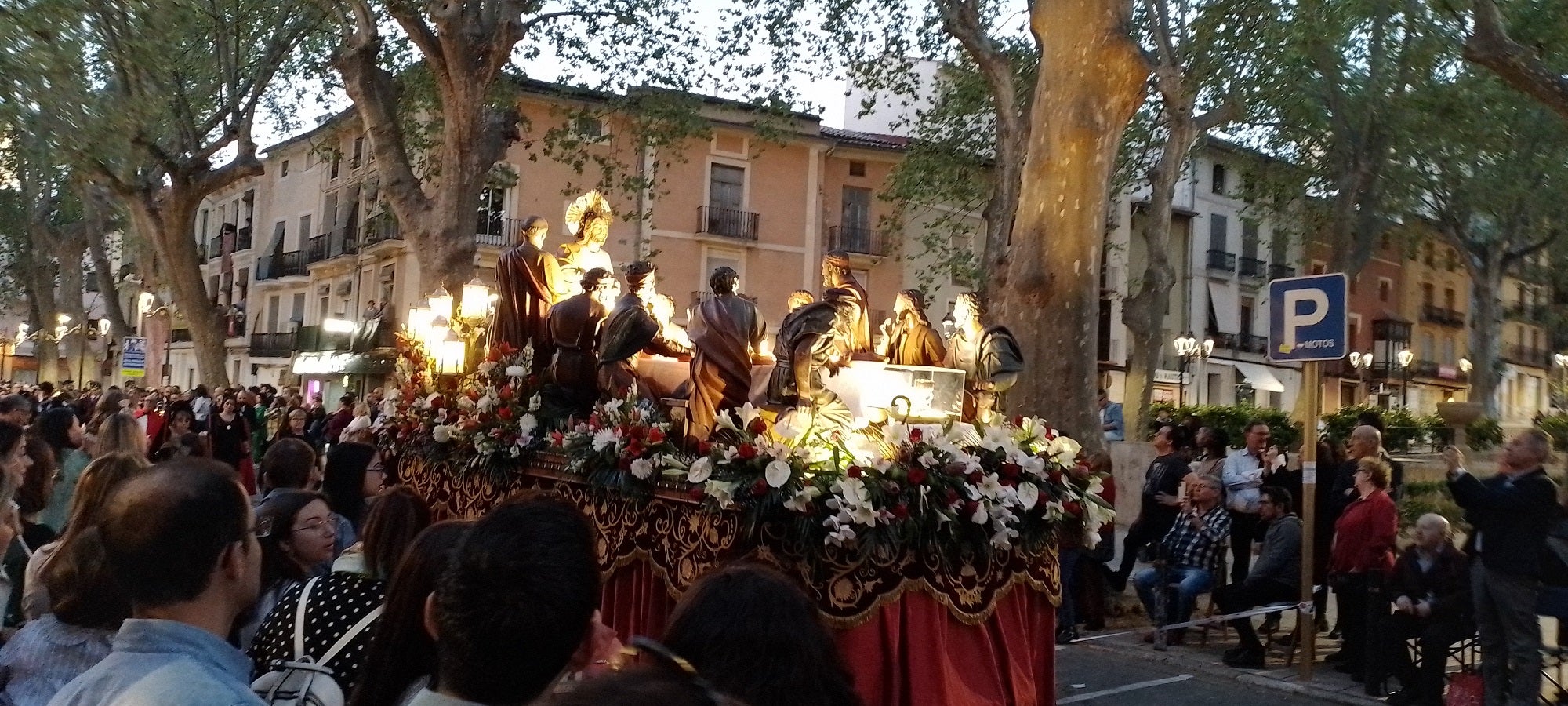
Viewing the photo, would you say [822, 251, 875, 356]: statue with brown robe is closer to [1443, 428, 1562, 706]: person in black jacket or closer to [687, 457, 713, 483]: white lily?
[687, 457, 713, 483]: white lily

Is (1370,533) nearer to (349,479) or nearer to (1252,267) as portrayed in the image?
(349,479)

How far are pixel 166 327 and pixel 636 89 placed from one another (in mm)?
14226

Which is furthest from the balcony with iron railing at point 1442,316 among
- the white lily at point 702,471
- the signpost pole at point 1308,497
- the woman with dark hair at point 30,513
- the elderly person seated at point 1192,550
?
the woman with dark hair at point 30,513

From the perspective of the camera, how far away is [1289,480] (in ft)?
34.9

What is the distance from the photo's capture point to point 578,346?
8.52 metres

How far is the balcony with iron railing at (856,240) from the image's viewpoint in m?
35.3

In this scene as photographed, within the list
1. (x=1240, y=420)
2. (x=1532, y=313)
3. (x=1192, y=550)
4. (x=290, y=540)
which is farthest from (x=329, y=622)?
(x=1532, y=313)

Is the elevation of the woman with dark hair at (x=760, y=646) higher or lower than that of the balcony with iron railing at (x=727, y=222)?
lower

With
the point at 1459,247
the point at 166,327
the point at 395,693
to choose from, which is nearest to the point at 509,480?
the point at 395,693

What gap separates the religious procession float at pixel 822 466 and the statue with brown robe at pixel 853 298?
0.02m

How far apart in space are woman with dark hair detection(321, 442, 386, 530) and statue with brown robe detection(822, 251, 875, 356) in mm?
2843

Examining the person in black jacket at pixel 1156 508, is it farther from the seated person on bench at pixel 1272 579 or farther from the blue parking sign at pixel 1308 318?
the blue parking sign at pixel 1308 318

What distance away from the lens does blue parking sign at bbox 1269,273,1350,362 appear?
7.54 metres

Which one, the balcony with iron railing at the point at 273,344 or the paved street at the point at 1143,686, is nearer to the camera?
the paved street at the point at 1143,686
